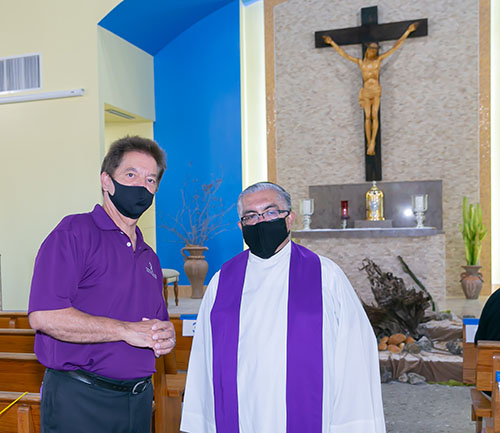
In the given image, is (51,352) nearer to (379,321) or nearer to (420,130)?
(379,321)

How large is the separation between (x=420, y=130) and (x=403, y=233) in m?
2.93

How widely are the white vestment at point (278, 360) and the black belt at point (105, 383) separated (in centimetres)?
30

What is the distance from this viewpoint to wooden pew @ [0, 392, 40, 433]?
→ 172 centimetres

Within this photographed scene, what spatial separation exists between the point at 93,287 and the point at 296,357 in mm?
739

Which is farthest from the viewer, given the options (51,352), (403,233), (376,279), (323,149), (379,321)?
(323,149)

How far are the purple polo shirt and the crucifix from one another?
6744 millimetres

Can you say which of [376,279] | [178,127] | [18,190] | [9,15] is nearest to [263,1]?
[178,127]

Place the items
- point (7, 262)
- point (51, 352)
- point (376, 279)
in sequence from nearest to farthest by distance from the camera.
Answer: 1. point (51, 352)
2. point (376, 279)
3. point (7, 262)

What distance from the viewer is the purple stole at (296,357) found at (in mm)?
1846

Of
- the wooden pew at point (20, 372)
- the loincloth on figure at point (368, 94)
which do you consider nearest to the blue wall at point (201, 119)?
the loincloth on figure at point (368, 94)

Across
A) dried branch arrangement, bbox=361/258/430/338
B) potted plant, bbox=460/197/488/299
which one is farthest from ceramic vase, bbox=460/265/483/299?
dried branch arrangement, bbox=361/258/430/338

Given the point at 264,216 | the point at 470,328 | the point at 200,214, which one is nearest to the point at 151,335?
the point at 264,216

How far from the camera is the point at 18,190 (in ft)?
25.5

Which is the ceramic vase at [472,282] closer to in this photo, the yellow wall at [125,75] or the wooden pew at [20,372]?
the yellow wall at [125,75]
